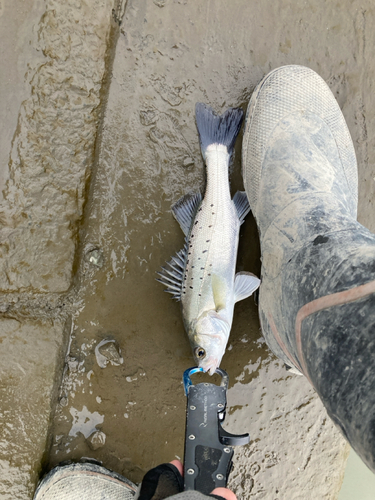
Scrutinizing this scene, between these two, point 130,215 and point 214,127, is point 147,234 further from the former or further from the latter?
point 214,127

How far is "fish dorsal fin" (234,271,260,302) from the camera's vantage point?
2256 mm

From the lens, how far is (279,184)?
214 centimetres

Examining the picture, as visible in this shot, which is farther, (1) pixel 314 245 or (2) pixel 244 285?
(2) pixel 244 285

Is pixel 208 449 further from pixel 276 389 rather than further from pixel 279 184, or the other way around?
pixel 279 184

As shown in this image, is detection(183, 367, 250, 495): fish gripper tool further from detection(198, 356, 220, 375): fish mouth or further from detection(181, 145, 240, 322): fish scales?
detection(181, 145, 240, 322): fish scales

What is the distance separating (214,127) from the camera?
230 cm

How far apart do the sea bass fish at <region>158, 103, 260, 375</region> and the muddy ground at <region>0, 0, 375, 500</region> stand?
0.48ft

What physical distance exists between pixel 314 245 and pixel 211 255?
2.40 feet

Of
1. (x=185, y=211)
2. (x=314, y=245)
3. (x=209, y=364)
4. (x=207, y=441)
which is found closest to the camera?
(x=314, y=245)

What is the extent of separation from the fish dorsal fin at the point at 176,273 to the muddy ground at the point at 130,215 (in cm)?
9

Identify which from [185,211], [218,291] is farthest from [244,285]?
[185,211]

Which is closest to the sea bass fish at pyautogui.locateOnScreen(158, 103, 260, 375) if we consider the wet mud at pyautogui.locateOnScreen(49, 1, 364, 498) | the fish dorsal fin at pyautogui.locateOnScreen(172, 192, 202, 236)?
the fish dorsal fin at pyautogui.locateOnScreen(172, 192, 202, 236)

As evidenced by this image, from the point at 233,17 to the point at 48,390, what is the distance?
2743 mm

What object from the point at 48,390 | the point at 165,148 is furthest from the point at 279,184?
the point at 48,390
